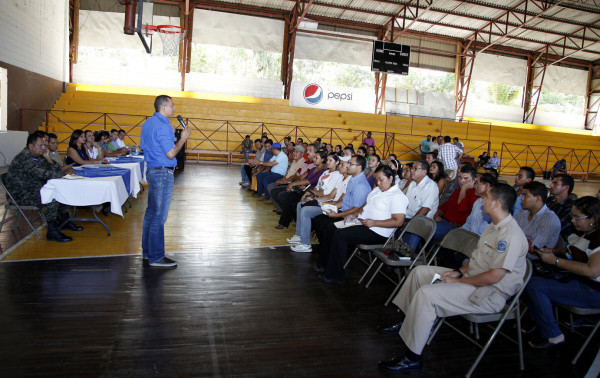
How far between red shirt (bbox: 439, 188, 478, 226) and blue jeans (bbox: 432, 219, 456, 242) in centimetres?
8

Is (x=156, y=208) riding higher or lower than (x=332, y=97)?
lower

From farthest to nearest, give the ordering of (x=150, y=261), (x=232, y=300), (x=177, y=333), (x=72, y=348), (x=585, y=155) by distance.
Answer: (x=585, y=155), (x=150, y=261), (x=232, y=300), (x=177, y=333), (x=72, y=348)

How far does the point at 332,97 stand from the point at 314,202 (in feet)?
43.2

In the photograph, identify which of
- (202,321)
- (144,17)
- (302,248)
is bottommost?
(202,321)

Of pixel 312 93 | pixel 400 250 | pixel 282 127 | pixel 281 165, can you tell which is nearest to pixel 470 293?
pixel 400 250

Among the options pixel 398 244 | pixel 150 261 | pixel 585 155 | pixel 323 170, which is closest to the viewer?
pixel 398 244

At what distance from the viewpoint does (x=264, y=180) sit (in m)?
7.86

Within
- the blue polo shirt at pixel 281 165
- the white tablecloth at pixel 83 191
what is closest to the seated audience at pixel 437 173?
the blue polo shirt at pixel 281 165

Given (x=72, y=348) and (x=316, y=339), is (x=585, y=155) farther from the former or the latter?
(x=72, y=348)

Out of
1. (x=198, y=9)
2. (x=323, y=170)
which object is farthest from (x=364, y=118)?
(x=323, y=170)

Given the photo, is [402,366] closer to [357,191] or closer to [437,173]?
[357,191]

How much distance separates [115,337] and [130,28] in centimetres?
859

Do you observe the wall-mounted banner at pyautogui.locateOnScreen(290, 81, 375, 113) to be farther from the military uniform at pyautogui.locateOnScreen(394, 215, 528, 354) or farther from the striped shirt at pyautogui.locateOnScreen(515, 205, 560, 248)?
the military uniform at pyautogui.locateOnScreen(394, 215, 528, 354)

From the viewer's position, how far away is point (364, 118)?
17.2 metres
